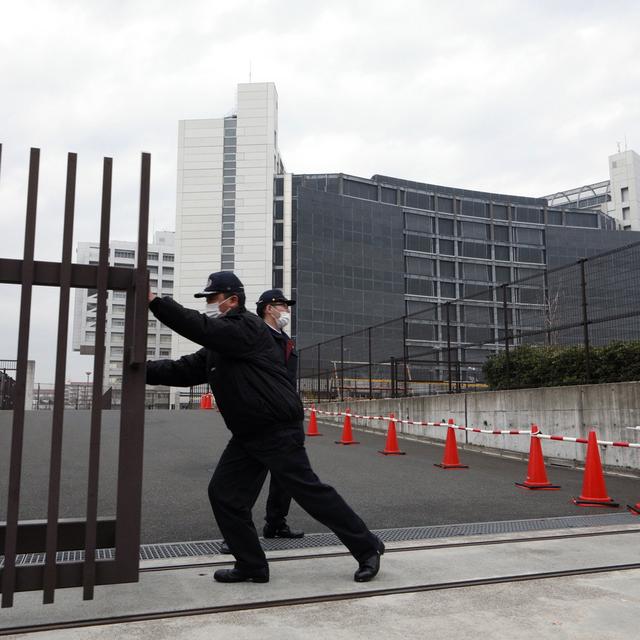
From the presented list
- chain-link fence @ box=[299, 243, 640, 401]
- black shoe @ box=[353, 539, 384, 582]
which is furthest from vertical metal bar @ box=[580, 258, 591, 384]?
black shoe @ box=[353, 539, 384, 582]

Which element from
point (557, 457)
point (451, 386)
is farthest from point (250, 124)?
point (557, 457)

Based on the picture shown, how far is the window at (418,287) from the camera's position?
84.8m

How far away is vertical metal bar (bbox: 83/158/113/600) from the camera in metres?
3.32

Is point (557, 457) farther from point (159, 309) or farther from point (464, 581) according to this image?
point (159, 309)

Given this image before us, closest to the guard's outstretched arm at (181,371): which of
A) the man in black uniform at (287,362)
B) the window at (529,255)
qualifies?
the man in black uniform at (287,362)

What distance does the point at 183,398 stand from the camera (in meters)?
79.7

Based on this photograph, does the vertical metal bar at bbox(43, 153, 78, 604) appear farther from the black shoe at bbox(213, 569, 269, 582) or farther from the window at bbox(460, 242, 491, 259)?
the window at bbox(460, 242, 491, 259)

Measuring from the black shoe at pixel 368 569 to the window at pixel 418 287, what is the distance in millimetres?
81450

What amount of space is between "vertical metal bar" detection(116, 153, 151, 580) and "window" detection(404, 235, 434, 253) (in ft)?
272

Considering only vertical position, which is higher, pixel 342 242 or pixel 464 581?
pixel 342 242

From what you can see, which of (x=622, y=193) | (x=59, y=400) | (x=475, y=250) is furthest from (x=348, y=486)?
(x=622, y=193)

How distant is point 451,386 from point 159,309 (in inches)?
578

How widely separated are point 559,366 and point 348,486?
23.7ft

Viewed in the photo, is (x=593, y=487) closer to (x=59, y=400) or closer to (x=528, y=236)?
(x=59, y=400)
